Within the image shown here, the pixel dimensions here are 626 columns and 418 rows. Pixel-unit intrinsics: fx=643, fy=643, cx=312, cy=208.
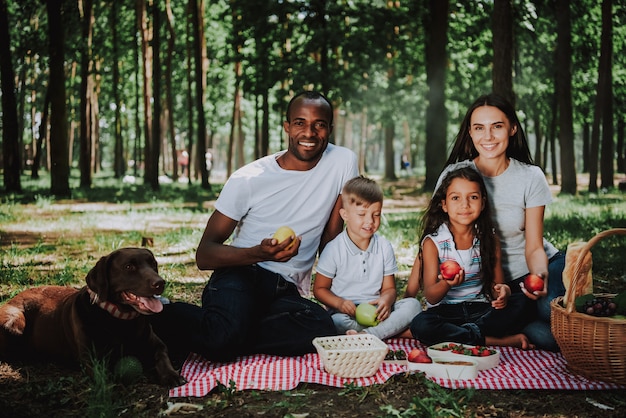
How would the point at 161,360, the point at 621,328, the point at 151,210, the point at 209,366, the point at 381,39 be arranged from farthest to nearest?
the point at 381,39
the point at 151,210
the point at 209,366
the point at 161,360
the point at 621,328

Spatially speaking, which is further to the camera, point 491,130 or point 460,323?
point 491,130

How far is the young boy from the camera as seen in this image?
5246 millimetres

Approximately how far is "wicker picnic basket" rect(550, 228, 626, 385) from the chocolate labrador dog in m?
2.59

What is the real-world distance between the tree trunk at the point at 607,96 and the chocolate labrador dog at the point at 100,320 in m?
20.2

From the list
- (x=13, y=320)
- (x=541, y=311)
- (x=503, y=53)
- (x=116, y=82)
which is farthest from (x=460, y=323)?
(x=116, y=82)

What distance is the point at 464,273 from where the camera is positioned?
516cm

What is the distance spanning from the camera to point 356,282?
5.43 m

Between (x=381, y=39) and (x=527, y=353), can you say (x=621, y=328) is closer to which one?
(x=527, y=353)

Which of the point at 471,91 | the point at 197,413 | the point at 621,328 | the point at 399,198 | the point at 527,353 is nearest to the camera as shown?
the point at 197,413

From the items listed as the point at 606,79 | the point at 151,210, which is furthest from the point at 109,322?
the point at 606,79

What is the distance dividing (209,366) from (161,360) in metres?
0.50

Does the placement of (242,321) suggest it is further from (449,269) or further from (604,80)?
(604,80)

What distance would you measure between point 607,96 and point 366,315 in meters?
20.0

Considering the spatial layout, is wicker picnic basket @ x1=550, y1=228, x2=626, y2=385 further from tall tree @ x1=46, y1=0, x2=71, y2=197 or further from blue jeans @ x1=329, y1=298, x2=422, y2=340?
tall tree @ x1=46, y1=0, x2=71, y2=197
